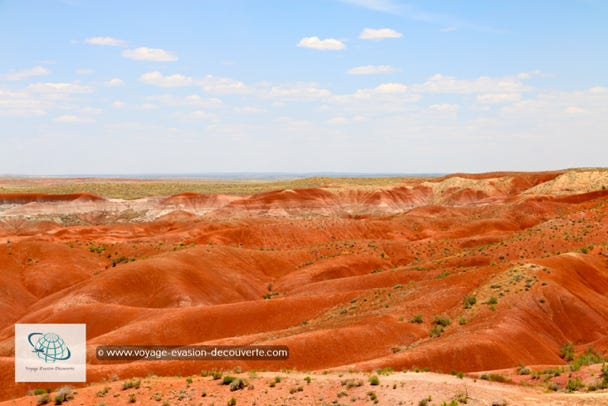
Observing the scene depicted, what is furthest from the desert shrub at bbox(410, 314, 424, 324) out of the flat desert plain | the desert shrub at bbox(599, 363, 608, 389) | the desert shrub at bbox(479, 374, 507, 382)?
the desert shrub at bbox(599, 363, 608, 389)

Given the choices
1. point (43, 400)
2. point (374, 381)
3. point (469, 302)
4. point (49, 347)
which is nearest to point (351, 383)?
point (374, 381)

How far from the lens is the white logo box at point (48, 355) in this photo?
→ 26266mm

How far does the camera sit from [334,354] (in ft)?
93.0

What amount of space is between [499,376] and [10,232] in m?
87.3

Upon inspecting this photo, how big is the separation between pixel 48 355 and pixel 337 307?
19.1m

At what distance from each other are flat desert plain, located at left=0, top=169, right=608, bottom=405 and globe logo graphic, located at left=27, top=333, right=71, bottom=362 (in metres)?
1.50

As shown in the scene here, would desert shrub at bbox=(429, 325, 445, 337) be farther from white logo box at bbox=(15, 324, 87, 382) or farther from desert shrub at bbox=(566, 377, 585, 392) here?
white logo box at bbox=(15, 324, 87, 382)

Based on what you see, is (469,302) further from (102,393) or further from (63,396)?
(63,396)

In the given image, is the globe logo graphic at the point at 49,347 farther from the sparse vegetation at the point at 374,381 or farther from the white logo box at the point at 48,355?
the sparse vegetation at the point at 374,381

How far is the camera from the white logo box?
26.3 metres

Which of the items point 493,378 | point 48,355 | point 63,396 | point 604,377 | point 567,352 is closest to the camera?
point 63,396

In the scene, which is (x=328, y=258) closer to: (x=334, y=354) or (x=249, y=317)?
(x=249, y=317)

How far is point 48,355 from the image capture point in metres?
28.3

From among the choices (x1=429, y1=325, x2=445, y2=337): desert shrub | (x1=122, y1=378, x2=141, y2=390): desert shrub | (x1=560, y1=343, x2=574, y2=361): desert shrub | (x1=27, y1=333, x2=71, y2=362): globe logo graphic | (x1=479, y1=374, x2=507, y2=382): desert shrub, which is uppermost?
(x1=479, y1=374, x2=507, y2=382): desert shrub
